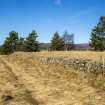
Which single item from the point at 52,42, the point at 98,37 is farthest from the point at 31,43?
the point at 98,37

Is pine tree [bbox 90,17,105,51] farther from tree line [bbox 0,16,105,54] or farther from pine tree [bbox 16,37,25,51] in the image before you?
pine tree [bbox 16,37,25,51]

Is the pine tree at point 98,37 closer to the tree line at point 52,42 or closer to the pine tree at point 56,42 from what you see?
the tree line at point 52,42

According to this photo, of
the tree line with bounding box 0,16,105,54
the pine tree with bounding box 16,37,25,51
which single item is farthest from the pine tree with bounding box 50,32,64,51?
the pine tree with bounding box 16,37,25,51

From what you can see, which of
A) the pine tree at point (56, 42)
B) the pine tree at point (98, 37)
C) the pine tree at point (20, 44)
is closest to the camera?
the pine tree at point (98, 37)

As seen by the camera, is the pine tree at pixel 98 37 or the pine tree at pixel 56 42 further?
the pine tree at pixel 56 42

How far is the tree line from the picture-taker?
70.1 meters

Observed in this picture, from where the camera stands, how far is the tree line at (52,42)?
70.1m

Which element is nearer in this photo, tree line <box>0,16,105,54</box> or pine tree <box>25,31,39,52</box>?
tree line <box>0,16,105,54</box>

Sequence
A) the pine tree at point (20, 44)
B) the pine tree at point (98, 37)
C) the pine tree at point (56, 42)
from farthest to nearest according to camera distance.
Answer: the pine tree at point (20, 44)
the pine tree at point (56, 42)
the pine tree at point (98, 37)

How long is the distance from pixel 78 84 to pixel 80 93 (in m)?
2.85

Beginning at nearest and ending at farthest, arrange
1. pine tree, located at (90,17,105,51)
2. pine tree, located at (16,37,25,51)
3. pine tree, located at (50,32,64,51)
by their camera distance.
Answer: pine tree, located at (90,17,105,51) < pine tree, located at (50,32,64,51) < pine tree, located at (16,37,25,51)

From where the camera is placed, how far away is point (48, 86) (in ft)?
55.5

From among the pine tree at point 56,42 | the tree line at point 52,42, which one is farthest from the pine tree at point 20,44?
the pine tree at point 56,42

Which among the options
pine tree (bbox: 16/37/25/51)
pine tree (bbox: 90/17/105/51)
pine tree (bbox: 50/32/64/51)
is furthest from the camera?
pine tree (bbox: 16/37/25/51)
